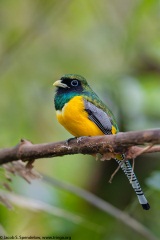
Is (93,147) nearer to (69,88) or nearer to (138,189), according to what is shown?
(138,189)

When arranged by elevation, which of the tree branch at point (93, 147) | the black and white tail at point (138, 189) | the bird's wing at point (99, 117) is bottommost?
the black and white tail at point (138, 189)

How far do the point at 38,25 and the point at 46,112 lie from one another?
815 mm

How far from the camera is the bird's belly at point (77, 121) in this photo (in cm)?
303

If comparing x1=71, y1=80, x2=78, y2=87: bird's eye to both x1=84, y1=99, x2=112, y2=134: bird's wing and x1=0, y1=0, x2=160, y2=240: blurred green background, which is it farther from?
x1=0, y1=0, x2=160, y2=240: blurred green background

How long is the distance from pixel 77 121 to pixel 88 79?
1.87 m

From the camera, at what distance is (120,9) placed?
5.01 m

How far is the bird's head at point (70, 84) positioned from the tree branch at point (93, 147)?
2.71 feet

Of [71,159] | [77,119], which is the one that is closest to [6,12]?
[71,159]

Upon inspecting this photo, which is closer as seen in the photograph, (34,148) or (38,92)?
(34,148)

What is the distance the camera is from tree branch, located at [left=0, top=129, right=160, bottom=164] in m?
1.94

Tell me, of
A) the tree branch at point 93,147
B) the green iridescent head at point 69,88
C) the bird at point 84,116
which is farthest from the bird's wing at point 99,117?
the tree branch at point 93,147

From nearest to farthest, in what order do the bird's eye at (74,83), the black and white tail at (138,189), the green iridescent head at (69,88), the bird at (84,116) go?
the black and white tail at (138,189), the bird at (84,116), the green iridescent head at (69,88), the bird's eye at (74,83)

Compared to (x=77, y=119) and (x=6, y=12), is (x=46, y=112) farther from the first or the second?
(x=77, y=119)

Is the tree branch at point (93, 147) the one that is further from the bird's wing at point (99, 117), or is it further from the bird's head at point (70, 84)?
the bird's head at point (70, 84)
